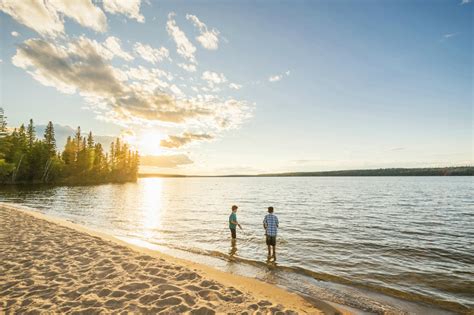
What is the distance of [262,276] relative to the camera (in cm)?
1153

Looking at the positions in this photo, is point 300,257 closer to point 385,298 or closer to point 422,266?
point 385,298

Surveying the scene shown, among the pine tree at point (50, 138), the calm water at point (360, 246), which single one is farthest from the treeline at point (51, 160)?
the calm water at point (360, 246)

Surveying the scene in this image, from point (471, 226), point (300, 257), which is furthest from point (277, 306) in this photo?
point (471, 226)

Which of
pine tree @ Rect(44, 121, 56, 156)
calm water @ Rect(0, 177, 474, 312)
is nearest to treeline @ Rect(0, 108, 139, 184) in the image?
pine tree @ Rect(44, 121, 56, 156)

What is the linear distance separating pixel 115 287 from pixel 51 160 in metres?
97.3

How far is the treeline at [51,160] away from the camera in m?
74.0

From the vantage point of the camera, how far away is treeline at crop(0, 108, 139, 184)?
7400 centimetres

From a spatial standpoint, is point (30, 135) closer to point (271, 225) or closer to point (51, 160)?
point (51, 160)

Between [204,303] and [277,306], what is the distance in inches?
83.1

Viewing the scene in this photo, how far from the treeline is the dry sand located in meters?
68.7

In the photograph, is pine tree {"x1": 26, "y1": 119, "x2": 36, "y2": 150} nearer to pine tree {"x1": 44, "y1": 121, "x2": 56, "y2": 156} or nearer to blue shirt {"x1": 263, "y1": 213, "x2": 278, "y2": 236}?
pine tree {"x1": 44, "y1": 121, "x2": 56, "y2": 156}

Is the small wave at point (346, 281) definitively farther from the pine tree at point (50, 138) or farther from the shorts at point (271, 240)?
the pine tree at point (50, 138)

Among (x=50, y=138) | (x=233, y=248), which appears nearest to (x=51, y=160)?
(x=50, y=138)

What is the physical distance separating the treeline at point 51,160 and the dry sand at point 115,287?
6867cm
